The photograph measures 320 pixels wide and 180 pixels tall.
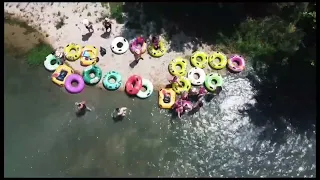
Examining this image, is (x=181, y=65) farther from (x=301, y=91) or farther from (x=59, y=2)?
(x=59, y=2)

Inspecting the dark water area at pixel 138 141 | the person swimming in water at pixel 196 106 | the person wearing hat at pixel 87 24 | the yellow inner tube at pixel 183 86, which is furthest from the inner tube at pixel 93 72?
the person swimming in water at pixel 196 106

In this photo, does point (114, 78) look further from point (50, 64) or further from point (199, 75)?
point (199, 75)

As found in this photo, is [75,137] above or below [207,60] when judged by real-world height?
below

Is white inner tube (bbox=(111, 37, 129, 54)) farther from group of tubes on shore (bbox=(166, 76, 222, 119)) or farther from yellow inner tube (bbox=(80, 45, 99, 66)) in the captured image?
group of tubes on shore (bbox=(166, 76, 222, 119))

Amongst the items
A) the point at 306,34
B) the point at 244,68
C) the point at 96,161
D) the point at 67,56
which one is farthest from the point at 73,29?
the point at 306,34

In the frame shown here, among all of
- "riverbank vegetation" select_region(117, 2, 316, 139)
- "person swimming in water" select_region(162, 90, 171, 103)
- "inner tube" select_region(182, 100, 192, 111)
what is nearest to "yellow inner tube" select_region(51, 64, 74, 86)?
"riverbank vegetation" select_region(117, 2, 316, 139)
